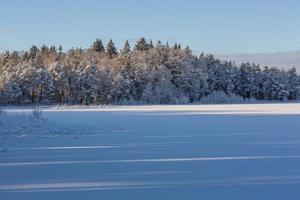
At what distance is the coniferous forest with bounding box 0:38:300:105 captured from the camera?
71.1m

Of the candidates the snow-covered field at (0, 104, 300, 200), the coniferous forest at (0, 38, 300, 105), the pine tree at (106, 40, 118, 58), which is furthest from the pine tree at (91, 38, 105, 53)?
the snow-covered field at (0, 104, 300, 200)

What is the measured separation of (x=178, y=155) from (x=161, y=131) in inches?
237

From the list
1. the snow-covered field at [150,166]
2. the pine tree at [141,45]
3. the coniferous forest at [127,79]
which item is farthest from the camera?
the pine tree at [141,45]

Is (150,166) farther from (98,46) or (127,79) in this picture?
(98,46)

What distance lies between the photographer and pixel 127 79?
75.8 metres

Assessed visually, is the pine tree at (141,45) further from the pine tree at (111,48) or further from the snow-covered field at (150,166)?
the snow-covered field at (150,166)

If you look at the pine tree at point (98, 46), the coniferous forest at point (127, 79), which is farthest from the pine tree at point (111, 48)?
the coniferous forest at point (127, 79)

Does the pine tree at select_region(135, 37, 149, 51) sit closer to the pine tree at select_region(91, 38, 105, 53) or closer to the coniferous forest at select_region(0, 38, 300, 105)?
the pine tree at select_region(91, 38, 105, 53)

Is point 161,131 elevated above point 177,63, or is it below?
below

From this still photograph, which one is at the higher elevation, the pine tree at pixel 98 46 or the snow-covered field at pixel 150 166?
the pine tree at pixel 98 46

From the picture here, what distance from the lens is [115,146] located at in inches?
447

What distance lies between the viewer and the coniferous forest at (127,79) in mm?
71062

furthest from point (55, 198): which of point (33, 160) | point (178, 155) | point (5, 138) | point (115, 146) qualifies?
point (5, 138)

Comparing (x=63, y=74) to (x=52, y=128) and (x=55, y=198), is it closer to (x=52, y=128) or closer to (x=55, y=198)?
(x=52, y=128)
